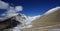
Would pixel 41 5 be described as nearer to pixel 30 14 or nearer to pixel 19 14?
pixel 30 14

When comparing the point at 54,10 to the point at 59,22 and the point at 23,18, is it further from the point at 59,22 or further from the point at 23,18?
the point at 23,18

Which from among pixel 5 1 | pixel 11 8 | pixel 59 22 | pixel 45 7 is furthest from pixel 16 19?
pixel 59 22

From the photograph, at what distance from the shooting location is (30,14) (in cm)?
236

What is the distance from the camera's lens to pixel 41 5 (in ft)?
7.72

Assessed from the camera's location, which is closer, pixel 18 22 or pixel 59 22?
pixel 59 22

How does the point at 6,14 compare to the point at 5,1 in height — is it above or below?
below

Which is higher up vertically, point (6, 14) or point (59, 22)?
point (6, 14)

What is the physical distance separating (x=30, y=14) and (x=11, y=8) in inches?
13.2

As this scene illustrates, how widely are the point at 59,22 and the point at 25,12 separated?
0.58 m

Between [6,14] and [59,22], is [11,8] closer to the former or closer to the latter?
[6,14]

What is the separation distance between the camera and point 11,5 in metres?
2.36

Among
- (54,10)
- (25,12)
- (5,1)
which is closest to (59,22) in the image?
(54,10)

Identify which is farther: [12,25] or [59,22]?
[12,25]

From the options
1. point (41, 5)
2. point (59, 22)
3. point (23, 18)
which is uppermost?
point (41, 5)
